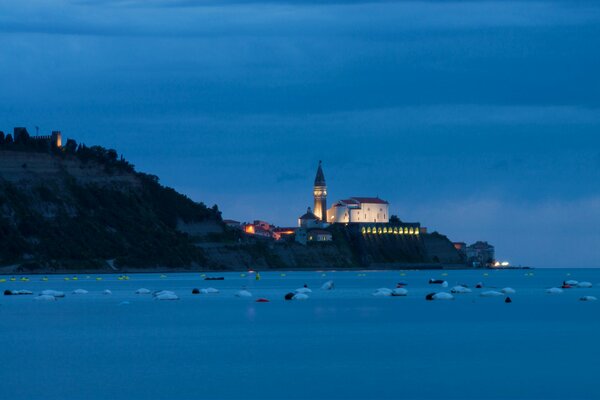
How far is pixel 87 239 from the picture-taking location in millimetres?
179875

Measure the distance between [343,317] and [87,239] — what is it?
115 metres

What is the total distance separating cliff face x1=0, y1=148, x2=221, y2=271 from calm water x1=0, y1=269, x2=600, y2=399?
3596 inches

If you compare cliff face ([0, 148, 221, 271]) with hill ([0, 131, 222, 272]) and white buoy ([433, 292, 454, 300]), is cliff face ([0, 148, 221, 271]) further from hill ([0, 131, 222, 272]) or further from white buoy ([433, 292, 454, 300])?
white buoy ([433, 292, 454, 300])

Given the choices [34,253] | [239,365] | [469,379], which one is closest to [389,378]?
[469,379]

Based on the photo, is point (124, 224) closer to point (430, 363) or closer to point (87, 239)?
point (87, 239)

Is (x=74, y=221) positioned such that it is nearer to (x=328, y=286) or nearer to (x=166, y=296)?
(x=328, y=286)

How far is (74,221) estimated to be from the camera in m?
181

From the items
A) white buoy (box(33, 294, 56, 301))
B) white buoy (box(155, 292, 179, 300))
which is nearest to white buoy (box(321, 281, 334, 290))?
white buoy (box(155, 292, 179, 300))

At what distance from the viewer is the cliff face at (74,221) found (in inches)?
6767

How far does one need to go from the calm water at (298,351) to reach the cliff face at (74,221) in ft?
300

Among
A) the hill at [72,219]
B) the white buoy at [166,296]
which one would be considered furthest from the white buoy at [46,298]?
the hill at [72,219]

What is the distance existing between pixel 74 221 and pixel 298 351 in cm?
13611

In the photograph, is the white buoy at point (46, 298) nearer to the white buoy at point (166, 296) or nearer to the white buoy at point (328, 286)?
the white buoy at point (166, 296)

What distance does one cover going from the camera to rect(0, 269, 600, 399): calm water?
3750cm
